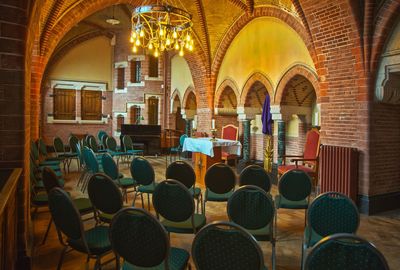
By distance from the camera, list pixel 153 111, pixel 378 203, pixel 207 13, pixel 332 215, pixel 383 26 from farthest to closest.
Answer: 1. pixel 153 111
2. pixel 207 13
3. pixel 378 203
4. pixel 383 26
5. pixel 332 215

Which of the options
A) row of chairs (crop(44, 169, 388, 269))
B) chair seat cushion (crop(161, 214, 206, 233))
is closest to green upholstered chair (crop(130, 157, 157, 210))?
row of chairs (crop(44, 169, 388, 269))

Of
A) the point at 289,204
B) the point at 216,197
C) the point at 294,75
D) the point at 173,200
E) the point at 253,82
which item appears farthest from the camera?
the point at 253,82

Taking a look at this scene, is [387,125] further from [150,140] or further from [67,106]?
[67,106]

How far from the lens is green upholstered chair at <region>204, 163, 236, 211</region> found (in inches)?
157

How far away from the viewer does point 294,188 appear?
12.4ft

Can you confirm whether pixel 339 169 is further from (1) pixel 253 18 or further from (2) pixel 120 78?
(2) pixel 120 78

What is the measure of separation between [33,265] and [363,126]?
16.2ft

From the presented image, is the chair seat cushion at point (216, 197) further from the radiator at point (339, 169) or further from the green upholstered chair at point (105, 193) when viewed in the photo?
the radiator at point (339, 169)

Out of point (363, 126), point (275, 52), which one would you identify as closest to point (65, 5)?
point (275, 52)

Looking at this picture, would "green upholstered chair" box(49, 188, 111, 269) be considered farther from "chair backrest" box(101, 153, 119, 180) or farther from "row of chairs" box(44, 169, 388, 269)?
"chair backrest" box(101, 153, 119, 180)

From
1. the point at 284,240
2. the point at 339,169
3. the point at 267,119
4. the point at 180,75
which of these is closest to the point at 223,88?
the point at 267,119

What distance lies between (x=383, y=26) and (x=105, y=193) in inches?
186

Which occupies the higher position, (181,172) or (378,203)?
(181,172)

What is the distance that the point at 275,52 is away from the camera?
7.80 metres
